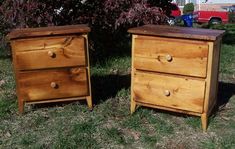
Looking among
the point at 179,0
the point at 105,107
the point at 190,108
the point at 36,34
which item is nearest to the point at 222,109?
the point at 190,108

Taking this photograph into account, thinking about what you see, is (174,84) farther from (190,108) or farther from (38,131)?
(38,131)

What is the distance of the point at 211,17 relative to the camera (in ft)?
58.5

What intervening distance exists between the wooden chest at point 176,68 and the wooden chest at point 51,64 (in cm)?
58

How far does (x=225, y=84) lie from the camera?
18.1ft

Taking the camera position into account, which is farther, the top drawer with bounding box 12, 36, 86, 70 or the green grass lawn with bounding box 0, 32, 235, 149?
the top drawer with bounding box 12, 36, 86, 70

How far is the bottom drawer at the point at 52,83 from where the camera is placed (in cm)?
435

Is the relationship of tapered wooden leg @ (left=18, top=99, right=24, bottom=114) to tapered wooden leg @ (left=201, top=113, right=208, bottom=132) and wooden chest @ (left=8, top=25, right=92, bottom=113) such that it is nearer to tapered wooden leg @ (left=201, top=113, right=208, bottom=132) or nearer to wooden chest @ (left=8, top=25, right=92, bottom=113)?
wooden chest @ (left=8, top=25, right=92, bottom=113)

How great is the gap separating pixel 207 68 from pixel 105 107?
1323 millimetres

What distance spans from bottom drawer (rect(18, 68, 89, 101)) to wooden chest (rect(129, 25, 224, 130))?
0.61 m

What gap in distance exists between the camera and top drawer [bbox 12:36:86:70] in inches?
166

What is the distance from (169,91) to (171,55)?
14.6 inches

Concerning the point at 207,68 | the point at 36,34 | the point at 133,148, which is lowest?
→ the point at 133,148

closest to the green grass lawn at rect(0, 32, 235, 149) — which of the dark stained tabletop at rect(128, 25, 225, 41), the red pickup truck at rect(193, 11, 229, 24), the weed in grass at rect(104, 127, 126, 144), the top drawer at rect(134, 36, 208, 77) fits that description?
the weed in grass at rect(104, 127, 126, 144)

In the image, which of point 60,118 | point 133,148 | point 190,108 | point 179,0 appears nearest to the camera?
point 133,148
